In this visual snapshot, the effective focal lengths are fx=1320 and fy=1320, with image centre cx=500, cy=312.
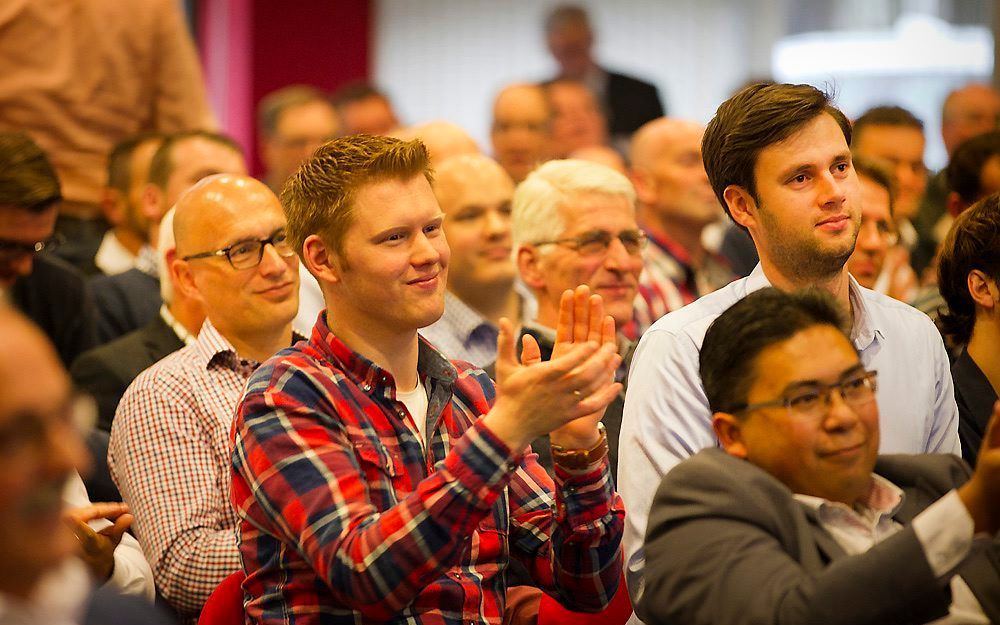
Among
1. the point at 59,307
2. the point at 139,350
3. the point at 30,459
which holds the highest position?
the point at 30,459

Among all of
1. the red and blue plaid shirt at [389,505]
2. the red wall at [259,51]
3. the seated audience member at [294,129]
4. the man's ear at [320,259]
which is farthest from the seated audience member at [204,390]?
the red wall at [259,51]

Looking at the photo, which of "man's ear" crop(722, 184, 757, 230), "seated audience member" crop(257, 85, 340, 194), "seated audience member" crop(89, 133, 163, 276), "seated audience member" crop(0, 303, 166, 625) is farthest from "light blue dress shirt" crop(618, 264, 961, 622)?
"seated audience member" crop(257, 85, 340, 194)

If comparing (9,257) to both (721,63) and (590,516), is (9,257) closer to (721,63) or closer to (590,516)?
(590,516)

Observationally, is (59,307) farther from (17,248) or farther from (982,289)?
(982,289)

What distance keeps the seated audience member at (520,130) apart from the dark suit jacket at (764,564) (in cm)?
395

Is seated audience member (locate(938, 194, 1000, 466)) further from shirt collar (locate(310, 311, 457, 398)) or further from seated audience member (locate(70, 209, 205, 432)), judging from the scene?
seated audience member (locate(70, 209, 205, 432))

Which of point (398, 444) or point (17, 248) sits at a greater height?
point (398, 444)

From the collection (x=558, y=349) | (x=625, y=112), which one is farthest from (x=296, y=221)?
(x=625, y=112)

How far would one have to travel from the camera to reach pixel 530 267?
11.1 ft

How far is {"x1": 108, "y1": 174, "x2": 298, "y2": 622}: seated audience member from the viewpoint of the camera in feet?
8.04

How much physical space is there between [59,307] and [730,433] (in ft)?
7.97

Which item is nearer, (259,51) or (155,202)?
(155,202)

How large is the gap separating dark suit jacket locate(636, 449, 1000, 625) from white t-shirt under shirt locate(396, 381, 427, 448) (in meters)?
0.45

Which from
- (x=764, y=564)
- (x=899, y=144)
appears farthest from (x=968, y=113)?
(x=764, y=564)
